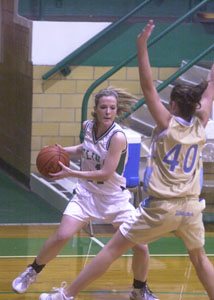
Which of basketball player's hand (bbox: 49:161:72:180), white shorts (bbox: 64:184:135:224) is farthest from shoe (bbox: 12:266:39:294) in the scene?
basketball player's hand (bbox: 49:161:72:180)

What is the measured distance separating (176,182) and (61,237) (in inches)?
38.3

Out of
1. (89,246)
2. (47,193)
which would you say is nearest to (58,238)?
(89,246)

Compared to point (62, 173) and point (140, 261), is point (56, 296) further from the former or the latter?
point (62, 173)

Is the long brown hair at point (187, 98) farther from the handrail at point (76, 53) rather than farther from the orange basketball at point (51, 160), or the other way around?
the handrail at point (76, 53)

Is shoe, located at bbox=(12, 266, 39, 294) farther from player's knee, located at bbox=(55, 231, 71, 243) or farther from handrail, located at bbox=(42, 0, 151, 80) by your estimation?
handrail, located at bbox=(42, 0, 151, 80)

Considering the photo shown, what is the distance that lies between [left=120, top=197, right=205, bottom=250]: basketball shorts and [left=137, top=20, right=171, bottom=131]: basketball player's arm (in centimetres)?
48

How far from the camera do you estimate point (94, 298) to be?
523cm

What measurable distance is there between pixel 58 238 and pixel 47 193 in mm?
3383

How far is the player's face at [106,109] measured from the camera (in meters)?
5.01

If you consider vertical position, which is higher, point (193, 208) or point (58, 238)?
point (193, 208)

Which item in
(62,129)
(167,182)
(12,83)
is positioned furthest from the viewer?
(12,83)

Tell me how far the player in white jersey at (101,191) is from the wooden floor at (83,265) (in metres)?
0.26

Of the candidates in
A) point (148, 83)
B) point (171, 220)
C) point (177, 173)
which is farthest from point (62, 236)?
point (148, 83)

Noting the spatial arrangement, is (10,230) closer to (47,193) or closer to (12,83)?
(47,193)
